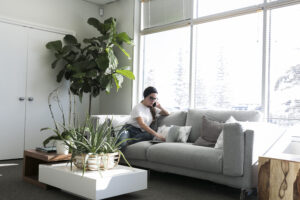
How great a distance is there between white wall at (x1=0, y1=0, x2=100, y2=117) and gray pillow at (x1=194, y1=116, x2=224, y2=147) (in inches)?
108

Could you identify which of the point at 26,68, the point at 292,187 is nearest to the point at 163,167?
the point at 292,187

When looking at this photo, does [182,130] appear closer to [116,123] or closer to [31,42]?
[116,123]

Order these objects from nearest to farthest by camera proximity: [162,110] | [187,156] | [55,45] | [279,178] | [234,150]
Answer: [279,178] < [234,150] < [187,156] < [162,110] < [55,45]

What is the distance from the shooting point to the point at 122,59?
5484 mm

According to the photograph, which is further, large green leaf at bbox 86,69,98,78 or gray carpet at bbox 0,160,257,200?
large green leaf at bbox 86,69,98,78

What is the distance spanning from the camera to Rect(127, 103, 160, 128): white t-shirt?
4060 mm

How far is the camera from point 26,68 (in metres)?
4.90

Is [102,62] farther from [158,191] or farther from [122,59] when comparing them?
[158,191]

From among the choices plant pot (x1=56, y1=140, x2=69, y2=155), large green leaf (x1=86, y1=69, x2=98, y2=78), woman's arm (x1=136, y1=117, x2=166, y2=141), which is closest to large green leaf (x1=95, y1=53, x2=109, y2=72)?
large green leaf (x1=86, y1=69, x2=98, y2=78)

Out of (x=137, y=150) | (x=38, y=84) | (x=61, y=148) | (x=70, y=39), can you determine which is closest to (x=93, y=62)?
(x=70, y=39)

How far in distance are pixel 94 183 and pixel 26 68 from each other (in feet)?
10.3

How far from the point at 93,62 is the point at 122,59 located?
2.36 feet

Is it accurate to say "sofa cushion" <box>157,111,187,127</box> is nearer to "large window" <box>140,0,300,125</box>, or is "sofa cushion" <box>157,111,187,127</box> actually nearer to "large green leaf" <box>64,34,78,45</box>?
"large window" <box>140,0,300,125</box>

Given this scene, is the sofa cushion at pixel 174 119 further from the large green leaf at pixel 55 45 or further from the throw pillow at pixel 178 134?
the large green leaf at pixel 55 45
